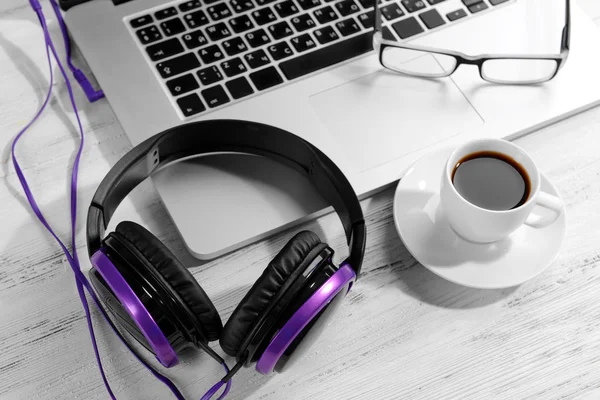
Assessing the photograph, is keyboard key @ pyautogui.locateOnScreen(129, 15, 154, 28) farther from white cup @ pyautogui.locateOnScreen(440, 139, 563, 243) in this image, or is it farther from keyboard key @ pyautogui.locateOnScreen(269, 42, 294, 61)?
white cup @ pyautogui.locateOnScreen(440, 139, 563, 243)

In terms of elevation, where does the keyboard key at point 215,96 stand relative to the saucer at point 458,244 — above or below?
above

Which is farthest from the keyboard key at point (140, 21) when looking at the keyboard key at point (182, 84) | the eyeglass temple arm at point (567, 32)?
the eyeglass temple arm at point (567, 32)

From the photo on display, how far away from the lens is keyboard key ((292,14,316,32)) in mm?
874

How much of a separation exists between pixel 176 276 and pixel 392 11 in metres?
0.49

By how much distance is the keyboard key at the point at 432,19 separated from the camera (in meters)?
0.90

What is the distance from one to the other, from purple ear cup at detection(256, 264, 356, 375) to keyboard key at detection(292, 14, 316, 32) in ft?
1.27

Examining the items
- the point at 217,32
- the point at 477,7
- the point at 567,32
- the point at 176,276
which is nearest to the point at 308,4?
the point at 217,32

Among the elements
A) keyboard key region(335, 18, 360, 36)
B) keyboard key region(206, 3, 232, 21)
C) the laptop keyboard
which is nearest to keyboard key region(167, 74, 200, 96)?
the laptop keyboard

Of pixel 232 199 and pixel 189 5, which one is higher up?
pixel 189 5

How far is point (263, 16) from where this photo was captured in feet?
2.89

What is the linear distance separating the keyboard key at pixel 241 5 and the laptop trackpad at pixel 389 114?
165mm

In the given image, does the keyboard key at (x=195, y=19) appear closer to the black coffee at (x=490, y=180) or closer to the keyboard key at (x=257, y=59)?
the keyboard key at (x=257, y=59)

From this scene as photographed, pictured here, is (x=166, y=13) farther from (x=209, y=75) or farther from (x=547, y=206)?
(x=547, y=206)

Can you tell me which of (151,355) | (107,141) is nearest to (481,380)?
(151,355)
